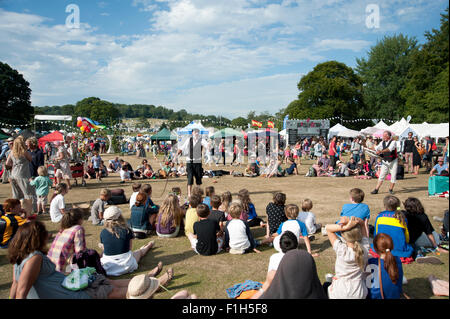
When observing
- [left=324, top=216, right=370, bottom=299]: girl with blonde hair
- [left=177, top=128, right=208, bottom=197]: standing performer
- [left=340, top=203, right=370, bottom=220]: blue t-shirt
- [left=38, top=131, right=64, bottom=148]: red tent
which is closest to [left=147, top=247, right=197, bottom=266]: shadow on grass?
[left=324, top=216, right=370, bottom=299]: girl with blonde hair

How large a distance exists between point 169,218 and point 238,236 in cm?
162

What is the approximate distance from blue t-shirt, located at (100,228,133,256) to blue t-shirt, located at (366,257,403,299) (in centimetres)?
328

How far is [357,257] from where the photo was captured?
3135 mm

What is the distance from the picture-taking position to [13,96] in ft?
156

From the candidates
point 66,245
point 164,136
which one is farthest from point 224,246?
point 164,136

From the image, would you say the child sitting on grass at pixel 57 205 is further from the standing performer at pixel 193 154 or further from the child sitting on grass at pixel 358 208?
the child sitting on grass at pixel 358 208

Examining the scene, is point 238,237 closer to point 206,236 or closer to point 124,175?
point 206,236

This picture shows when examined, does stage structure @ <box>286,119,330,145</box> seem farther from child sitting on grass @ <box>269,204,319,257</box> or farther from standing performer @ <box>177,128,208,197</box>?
child sitting on grass @ <box>269,204,319,257</box>
